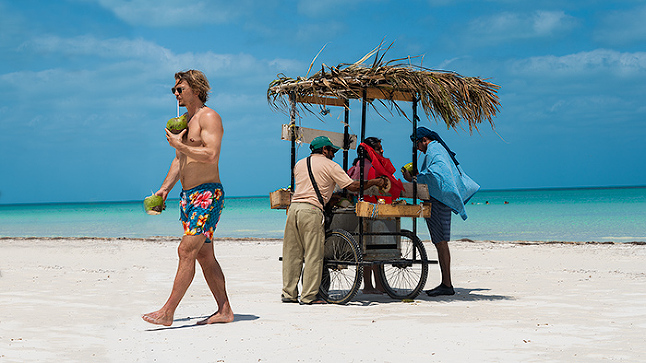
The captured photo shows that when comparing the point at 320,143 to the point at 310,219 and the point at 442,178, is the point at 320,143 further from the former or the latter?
the point at 442,178

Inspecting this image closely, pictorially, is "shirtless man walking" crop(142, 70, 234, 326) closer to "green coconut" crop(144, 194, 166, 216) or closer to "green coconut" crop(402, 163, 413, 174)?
"green coconut" crop(144, 194, 166, 216)

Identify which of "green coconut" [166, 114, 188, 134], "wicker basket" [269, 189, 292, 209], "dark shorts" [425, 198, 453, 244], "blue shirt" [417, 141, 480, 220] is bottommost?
"dark shorts" [425, 198, 453, 244]

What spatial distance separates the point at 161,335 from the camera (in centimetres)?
545

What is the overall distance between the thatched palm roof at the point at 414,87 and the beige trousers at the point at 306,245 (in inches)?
50.3

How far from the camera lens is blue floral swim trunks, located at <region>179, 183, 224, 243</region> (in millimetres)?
5625

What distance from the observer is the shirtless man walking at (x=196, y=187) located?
18.4 feet

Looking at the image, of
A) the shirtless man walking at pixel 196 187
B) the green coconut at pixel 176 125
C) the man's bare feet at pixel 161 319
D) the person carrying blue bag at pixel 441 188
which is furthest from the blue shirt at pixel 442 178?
the man's bare feet at pixel 161 319

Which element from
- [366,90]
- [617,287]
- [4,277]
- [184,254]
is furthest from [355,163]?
[4,277]

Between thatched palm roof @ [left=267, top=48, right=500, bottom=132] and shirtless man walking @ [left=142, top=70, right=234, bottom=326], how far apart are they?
74.5 inches

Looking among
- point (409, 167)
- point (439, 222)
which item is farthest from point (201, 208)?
point (439, 222)

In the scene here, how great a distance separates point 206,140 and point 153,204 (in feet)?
2.17

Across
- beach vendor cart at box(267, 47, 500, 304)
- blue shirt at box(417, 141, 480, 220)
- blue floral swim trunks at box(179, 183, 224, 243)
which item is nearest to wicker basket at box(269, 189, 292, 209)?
beach vendor cart at box(267, 47, 500, 304)

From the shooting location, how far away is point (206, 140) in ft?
18.7

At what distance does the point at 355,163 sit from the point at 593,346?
3.55 meters
